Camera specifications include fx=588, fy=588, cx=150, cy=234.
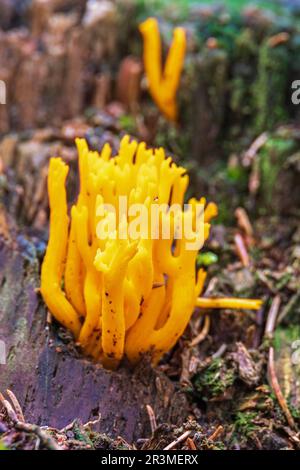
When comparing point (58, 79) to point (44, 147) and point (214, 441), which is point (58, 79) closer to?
point (44, 147)

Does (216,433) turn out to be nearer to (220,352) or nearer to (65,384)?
(220,352)

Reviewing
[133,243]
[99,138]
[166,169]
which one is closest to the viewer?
[133,243]

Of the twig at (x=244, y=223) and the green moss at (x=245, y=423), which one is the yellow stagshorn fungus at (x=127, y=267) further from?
the twig at (x=244, y=223)

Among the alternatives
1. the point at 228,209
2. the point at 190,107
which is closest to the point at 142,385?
the point at 228,209

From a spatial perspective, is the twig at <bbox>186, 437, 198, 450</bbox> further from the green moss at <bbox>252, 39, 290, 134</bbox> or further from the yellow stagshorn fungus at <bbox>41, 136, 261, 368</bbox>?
the green moss at <bbox>252, 39, 290, 134</bbox>

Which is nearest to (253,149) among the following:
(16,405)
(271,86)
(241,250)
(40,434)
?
(271,86)

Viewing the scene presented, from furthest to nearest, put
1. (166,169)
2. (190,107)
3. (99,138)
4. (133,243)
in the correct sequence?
(190,107), (99,138), (166,169), (133,243)

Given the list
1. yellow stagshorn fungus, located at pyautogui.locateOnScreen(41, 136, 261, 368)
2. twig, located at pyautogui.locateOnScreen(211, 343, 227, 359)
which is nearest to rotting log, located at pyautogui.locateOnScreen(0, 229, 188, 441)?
yellow stagshorn fungus, located at pyautogui.locateOnScreen(41, 136, 261, 368)
